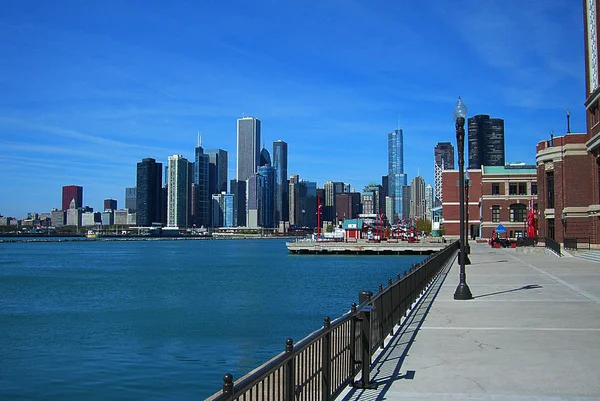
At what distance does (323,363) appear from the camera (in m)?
8.18

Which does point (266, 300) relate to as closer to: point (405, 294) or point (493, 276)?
point (493, 276)

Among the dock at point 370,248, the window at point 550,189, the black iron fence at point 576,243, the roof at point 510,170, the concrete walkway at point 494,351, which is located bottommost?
the dock at point 370,248

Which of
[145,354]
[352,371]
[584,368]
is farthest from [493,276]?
[352,371]

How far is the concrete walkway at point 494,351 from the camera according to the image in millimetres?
9352

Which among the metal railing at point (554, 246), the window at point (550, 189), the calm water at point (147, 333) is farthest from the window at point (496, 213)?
the calm water at point (147, 333)

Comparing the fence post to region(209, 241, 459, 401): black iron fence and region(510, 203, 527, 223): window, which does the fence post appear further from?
region(510, 203, 527, 223): window

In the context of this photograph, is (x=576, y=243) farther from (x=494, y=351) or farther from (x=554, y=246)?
(x=494, y=351)

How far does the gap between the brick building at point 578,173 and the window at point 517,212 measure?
115 feet

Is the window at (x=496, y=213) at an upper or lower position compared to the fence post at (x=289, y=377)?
upper

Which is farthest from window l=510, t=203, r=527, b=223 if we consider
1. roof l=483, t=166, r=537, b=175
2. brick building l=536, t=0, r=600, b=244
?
brick building l=536, t=0, r=600, b=244

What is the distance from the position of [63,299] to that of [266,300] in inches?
547

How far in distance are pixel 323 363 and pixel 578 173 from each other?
64.2 m

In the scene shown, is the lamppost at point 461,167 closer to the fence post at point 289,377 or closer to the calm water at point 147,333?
the calm water at point 147,333

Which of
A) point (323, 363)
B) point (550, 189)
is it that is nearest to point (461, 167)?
point (323, 363)
